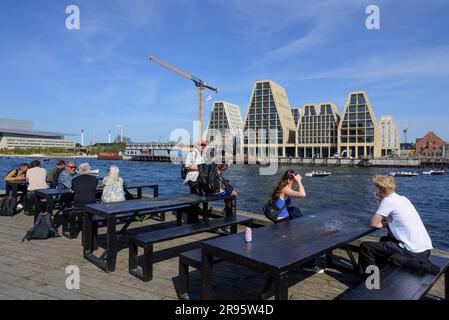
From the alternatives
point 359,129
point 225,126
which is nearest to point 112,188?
point 359,129

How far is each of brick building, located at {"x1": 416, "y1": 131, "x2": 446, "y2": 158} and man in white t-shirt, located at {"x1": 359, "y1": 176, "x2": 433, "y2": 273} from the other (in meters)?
150

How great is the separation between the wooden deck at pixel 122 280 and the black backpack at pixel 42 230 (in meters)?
0.45

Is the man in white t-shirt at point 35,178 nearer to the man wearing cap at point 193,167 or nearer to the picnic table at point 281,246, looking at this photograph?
the man wearing cap at point 193,167

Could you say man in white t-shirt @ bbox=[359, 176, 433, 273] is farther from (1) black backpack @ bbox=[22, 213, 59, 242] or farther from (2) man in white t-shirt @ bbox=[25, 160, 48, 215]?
(2) man in white t-shirt @ bbox=[25, 160, 48, 215]

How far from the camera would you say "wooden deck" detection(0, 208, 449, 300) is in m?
3.85

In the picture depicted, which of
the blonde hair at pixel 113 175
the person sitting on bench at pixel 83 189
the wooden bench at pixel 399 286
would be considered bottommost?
the wooden bench at pixel 399 286

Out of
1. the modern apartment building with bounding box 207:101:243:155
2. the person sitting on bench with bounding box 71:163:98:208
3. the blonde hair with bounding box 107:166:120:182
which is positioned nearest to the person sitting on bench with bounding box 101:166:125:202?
the blonde hair with bounding box 107:166:120:182

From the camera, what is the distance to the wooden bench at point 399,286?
109 inches

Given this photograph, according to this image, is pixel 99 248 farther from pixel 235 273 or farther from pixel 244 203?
pixel 244 203

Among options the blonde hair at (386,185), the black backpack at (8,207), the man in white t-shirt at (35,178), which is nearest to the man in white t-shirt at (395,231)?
the blonde hair at (386,185)

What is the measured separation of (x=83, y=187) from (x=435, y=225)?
19.5 metres

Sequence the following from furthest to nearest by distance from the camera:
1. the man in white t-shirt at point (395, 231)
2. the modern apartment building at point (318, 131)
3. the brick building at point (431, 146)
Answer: the brick building at point (431, 146)
the modern apartment building at point (318, 131)
the man in white t-shirt at point (395, 231)

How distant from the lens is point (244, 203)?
2514 centimetres

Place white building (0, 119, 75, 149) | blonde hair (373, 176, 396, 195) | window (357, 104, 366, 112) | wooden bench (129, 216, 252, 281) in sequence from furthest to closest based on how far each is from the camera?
white building (0, 119, 75, 149)
window (357, 104, 366, 112)
wooden bench (129, 216, 252, 281)
blonde hair (373, 176, 396, 195)
